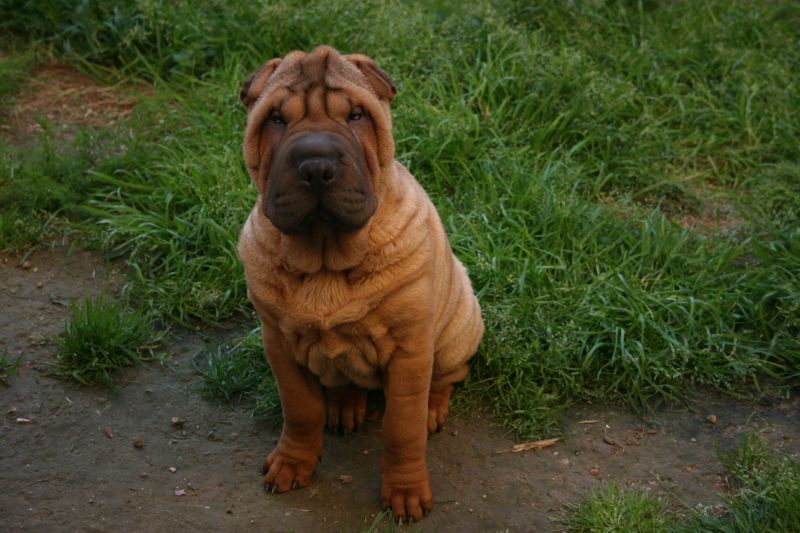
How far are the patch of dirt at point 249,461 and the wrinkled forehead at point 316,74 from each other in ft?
5.47

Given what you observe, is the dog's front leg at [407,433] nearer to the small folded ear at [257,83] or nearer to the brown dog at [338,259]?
the brown dog at [338,259]

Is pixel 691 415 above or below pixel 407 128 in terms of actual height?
below

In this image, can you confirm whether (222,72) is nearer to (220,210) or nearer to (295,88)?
(220,210)

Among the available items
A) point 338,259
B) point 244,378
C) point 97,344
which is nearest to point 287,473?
point 244,378

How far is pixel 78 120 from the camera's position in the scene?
6.90 m

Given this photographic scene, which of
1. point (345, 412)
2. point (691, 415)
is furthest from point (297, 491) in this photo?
point (691, 415)

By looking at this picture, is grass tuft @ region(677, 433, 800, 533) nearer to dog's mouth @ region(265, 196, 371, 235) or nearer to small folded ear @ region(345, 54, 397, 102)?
dog's mouth @ region(265, 196, 371, 235)

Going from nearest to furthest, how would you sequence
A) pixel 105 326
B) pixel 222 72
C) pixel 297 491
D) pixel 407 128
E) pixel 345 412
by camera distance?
pixel 297 491 < pixel 345 412 < pixel 105 326 < pixel 407 128 < pixel 222 72

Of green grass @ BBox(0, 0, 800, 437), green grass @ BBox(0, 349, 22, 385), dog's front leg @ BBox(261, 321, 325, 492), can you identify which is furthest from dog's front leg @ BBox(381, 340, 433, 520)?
green grass @ BBox(0, 349, 22, 385)

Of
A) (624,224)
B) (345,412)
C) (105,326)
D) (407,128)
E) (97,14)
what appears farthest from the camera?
(97,14)

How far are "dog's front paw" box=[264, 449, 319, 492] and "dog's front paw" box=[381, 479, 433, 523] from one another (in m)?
0.34

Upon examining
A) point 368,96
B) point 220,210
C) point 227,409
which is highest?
point 368,96

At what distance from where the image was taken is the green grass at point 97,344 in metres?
4.97

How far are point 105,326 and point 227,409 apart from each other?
0.74 metres
